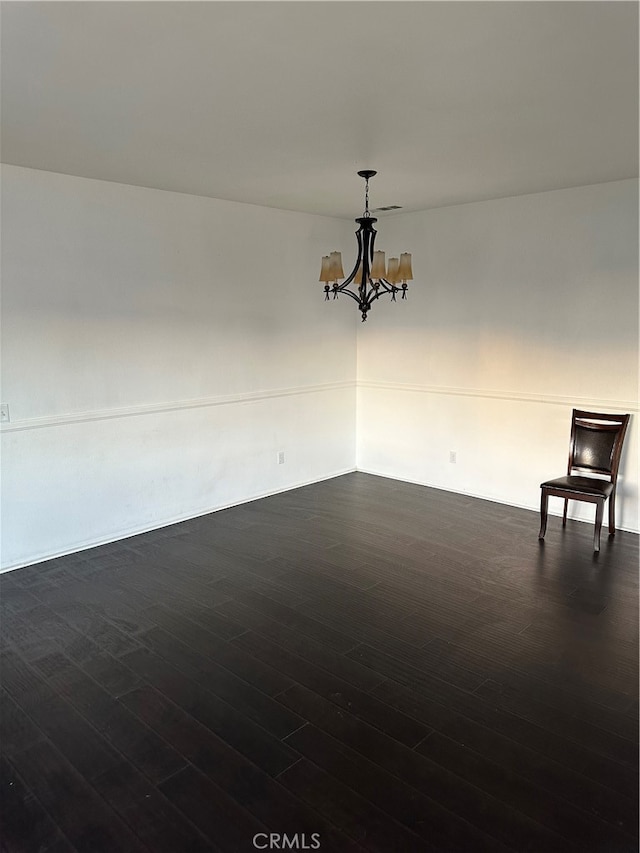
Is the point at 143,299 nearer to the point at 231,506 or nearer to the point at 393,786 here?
the point at 231,506

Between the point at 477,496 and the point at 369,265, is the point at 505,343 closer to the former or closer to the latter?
the point at 477,496

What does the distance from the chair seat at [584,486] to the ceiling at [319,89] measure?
2089mm

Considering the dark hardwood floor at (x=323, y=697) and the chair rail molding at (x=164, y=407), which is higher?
the chair rail molding at (x=164, y=407)

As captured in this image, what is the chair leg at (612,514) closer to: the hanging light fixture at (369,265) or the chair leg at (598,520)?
the chair leg at (598,520)

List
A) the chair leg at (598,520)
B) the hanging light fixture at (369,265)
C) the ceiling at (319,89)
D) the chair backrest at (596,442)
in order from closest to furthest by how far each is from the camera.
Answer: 1. the ceiling at (319,89)
2. the hanging light fixture at (369,265)
3. the chair leg at (598,520)
4. the chair backrest at (596,442)

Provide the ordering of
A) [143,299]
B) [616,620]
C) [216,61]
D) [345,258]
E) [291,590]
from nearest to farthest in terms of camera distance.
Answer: [216,61]
[616,620]
[291,590]
[143,299]
[345,258]

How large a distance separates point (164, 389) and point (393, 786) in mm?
3236

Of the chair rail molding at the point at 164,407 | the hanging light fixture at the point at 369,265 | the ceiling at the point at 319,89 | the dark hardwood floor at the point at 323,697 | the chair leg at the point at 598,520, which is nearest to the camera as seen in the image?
the ceiling at the point at 319,89

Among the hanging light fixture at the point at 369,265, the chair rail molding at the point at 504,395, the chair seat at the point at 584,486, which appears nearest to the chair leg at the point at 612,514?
the chair seat at the point at 584,486

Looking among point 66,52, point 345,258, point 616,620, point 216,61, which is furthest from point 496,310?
point 66,52

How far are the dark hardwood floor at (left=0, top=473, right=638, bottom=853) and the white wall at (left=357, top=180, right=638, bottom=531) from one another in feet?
3.34

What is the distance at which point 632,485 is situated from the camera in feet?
14.5

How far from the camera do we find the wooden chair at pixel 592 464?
13.5 feet

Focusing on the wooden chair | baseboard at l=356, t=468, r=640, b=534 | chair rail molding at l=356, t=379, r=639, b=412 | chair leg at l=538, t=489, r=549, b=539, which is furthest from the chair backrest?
baseboard at l=356, t=468, r=640, b=534
